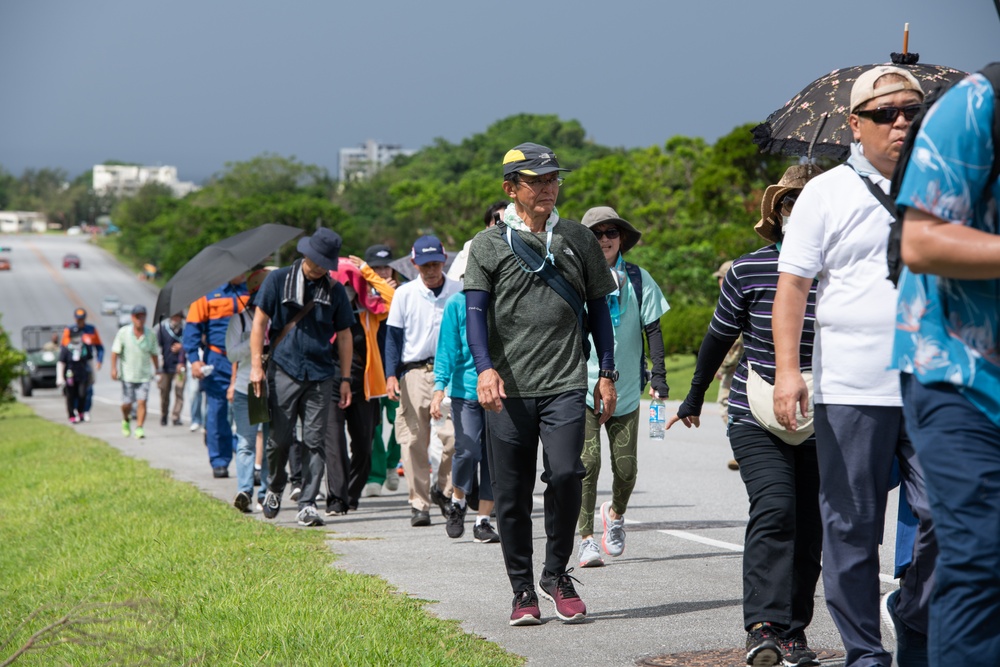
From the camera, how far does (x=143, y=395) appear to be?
67.9ft

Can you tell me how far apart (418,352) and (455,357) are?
44.1 inches

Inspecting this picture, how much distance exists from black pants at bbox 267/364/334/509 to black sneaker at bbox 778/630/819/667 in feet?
17.8

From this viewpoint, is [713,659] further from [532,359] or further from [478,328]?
[478,328]

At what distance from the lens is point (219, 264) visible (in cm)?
1143

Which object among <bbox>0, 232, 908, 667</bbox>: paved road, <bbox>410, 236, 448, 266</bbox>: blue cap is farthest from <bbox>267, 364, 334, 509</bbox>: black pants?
<bbox>410, 236, 448, 266</bbox>: blue cap

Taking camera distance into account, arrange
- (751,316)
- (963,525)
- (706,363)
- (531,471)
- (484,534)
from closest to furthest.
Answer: (963,525) → (751,316) → (706,363) → (531,471) → (484,534)

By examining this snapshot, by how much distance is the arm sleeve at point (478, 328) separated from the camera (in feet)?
20.4

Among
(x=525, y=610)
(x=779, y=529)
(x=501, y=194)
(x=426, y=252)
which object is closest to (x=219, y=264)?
(x=426, y=252)

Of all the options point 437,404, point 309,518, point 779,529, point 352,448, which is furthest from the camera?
point 352,448

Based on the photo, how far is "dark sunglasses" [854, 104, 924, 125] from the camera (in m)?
4.51

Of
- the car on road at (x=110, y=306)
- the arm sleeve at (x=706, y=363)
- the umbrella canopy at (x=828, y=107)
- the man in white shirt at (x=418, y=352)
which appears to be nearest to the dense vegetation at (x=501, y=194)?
the man in white shirt at (x=418, y=352)

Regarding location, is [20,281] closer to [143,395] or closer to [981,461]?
[143,395]

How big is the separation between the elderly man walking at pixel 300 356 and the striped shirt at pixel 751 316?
4737 mm

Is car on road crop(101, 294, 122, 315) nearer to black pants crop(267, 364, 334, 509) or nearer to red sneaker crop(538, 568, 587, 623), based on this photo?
black pants crop(267, 364, 334, 509)
